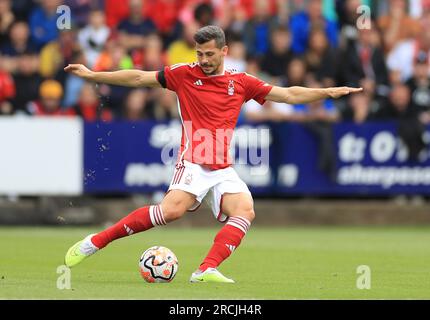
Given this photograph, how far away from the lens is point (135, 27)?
22734mm

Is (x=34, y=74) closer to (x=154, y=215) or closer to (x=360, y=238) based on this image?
(x=360, y=238)

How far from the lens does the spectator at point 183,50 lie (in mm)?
22141

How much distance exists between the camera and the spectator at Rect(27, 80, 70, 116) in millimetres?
21328

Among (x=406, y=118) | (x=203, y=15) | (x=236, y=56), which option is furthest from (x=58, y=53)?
(x=406, y=118)

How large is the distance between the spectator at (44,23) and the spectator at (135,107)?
1939 mm

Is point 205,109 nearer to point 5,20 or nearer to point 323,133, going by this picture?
point 323,133

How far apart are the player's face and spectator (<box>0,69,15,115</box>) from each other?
9.84 m

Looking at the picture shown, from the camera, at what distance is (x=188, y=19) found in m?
23.0

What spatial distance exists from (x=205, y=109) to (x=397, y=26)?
484 inches

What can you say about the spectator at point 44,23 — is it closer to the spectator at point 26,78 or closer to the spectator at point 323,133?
the spectator at point 26,78

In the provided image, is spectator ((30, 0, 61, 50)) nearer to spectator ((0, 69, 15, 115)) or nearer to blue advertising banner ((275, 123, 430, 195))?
spectator ((0, 69, 15, 115))

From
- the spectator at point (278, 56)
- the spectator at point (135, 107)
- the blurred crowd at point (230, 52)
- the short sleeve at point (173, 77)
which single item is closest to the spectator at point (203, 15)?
the blurred crowd at point (230, 52)

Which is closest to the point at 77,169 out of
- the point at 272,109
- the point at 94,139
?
the point at 94,139

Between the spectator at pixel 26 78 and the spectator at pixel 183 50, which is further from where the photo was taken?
the spectator at pixel 183 50
